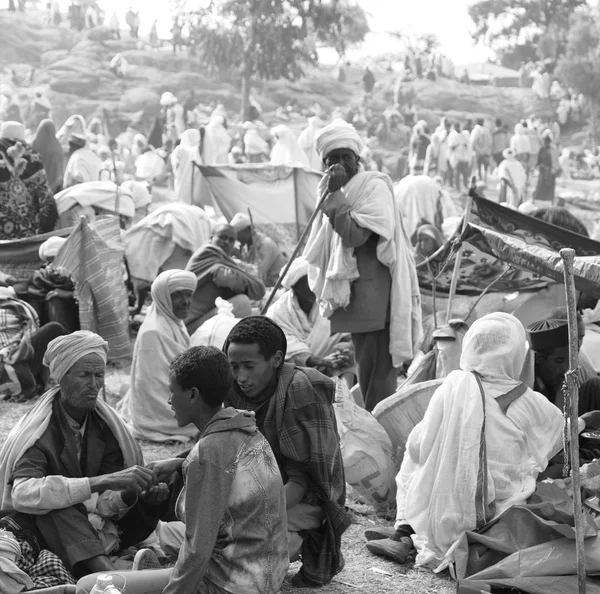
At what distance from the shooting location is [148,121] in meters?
42.2

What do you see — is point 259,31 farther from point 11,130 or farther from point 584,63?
point 11,130

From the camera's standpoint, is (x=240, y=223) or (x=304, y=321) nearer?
(x=304, y=321)

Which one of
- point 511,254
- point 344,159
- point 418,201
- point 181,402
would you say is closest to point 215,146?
point 418,201

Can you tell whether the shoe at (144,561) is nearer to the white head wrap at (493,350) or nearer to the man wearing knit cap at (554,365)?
the white head wrap at (493,350)

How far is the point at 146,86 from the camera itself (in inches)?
1849

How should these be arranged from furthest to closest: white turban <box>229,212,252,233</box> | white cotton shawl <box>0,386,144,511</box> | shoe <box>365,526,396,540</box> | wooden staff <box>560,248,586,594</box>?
white turban <box>229,212,252,233</box>, shoe <box>365,526,396,540</box>, white cotton shawl <box>0,386,144,511</box>, wooden staff <box>560,248,586,594</box>

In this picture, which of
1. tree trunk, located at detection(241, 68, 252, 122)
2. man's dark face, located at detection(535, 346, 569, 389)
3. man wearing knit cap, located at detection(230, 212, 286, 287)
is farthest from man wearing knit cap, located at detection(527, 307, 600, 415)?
tree trunk, located at detection(241, 68, 252, 122)

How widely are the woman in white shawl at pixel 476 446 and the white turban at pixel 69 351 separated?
56.1 inches

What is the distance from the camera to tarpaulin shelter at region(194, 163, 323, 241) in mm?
12391

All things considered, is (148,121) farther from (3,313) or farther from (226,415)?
(226,415)

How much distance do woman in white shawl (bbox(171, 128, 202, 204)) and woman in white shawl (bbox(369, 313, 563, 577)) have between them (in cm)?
820

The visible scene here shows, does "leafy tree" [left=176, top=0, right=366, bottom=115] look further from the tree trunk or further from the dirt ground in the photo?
the dirt ground

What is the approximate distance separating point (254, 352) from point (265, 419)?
26 centimetres

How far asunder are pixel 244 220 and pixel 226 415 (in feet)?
24.1
